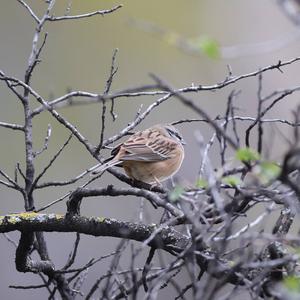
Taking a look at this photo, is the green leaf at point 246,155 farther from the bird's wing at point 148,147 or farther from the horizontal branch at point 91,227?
the bird's wing at point 148,147

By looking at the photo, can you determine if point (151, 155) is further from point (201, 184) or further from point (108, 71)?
point (108, 71)

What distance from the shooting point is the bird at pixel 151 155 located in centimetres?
515

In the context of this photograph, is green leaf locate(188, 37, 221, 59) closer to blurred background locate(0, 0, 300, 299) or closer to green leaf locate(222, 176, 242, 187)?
green leaf locate(222, 176, 242, 187)

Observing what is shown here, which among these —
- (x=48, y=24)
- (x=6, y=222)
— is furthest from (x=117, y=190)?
(x=48, y=24)

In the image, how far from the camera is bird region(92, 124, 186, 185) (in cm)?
515

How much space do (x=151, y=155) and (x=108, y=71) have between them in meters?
4.81

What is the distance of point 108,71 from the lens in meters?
10.1

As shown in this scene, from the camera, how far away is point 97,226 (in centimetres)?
376

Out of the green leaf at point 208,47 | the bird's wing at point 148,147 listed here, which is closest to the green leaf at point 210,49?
the green leaf at point 208,47

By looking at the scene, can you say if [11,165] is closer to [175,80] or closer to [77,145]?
[77,145]

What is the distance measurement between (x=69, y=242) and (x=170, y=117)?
2.35 metres

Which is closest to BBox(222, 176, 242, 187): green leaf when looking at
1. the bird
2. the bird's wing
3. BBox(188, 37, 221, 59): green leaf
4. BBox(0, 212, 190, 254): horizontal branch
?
BBox(188, 37, 221, 59): green leaf

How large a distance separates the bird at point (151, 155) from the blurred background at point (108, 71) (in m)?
2.12

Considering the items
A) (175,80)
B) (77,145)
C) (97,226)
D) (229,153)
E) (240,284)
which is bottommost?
(240,284)
